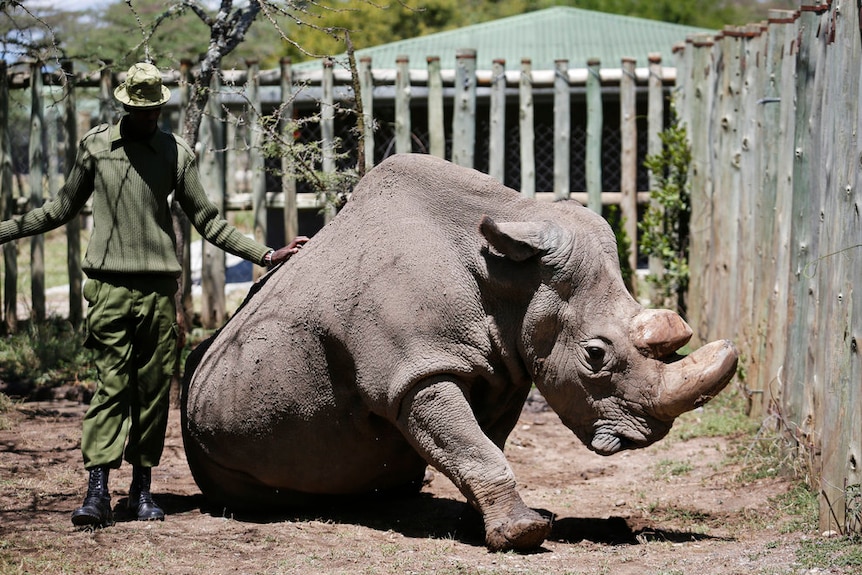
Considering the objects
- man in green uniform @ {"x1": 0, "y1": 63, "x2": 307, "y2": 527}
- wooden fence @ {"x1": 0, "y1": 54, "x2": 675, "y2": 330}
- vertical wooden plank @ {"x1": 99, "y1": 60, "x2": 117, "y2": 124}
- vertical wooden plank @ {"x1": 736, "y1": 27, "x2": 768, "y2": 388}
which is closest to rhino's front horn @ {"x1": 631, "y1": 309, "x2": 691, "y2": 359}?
man in green uniform @ {"x1": 0, "y1": 63, "x2": 307, "y2": 527}

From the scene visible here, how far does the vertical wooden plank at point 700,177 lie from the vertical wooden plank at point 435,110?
250 centimetres

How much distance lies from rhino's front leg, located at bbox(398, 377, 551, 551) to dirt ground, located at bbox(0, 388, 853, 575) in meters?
0.16

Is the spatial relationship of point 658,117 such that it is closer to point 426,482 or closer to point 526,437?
point 526,437

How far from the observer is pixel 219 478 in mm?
6305

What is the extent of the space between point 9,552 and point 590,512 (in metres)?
3.12

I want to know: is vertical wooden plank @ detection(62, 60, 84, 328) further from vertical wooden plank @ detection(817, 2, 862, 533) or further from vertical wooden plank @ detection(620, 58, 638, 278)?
vertical wooden plank @ detection(817, 2, 862, 533)

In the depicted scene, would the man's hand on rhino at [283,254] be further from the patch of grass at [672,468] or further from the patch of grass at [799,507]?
the patch of grass at [799,507]

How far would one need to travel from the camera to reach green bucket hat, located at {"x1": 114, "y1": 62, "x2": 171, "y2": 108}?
5.75m

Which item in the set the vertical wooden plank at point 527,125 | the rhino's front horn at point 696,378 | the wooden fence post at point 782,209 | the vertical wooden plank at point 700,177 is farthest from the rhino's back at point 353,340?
the vertical wooden plank at point 527,125

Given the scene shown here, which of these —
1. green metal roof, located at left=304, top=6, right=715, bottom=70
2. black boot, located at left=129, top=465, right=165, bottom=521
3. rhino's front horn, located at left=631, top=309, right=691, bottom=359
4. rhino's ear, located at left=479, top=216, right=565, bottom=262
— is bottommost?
black boot, located at left=129, top=465, right=165, bottom=521

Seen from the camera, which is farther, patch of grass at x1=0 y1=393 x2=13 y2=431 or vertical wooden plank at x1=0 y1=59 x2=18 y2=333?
vertical wooden plank at x1=0 y1=59 x2=18 y2=333

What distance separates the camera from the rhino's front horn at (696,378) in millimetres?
5270

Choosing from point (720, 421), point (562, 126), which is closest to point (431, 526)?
point (720, 421)

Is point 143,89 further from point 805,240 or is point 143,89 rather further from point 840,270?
point 805,240
